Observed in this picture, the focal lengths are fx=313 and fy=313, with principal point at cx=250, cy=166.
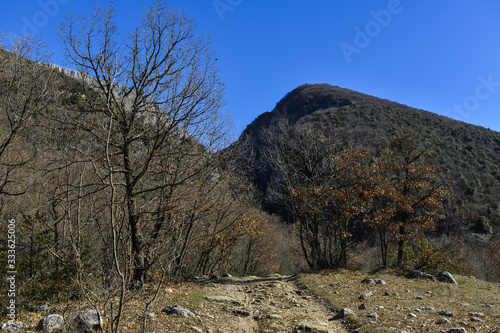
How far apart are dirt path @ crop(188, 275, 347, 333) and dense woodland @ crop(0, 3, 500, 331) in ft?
5.69

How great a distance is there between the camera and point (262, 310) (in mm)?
8453

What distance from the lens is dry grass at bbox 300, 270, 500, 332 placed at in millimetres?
6262

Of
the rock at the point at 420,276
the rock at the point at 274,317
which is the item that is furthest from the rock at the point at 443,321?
the rock at the point at 420,276

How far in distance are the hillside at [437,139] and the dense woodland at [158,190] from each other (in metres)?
5.22

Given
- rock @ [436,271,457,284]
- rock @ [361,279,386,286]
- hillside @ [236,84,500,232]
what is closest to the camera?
rock @ [361,279,386,286]

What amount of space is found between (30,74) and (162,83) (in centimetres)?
422

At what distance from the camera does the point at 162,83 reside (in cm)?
866

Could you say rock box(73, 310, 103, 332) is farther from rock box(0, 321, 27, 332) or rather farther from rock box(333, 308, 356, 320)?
rock box(333, 308, 356, 320)

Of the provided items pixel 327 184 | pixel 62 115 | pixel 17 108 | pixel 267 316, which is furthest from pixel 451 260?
pixel 17 108

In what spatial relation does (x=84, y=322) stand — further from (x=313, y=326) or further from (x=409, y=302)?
(x=409, y=302)

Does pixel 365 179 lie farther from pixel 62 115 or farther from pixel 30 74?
pixel 30 74

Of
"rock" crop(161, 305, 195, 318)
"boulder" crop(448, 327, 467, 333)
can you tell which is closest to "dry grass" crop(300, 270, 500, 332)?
"boulder" crop(448, 327, 467, 333)

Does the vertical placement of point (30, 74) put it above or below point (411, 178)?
above

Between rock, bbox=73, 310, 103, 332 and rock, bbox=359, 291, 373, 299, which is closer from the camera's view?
rock, bbox=73, 310, 103, 332
